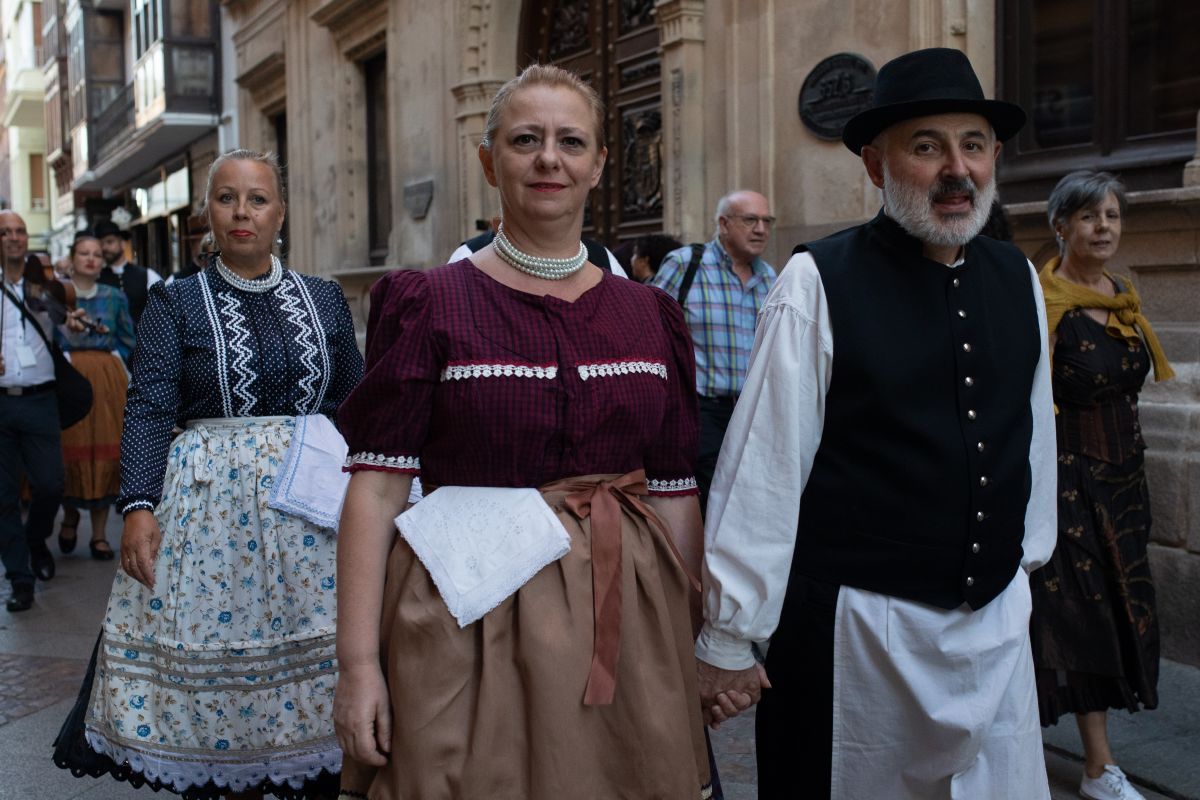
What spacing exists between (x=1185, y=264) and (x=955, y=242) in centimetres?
341

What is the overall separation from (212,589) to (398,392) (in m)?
1.49

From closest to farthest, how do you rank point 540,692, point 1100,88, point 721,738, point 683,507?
point 540,692 → point 683,507 → point 721,738 → point 1100,88

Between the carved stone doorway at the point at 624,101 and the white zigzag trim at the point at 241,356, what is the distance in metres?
5.96

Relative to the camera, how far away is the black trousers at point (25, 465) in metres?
6.68

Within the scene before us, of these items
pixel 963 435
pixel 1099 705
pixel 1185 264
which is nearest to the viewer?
pixel 963 435

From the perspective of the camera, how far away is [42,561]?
737cm

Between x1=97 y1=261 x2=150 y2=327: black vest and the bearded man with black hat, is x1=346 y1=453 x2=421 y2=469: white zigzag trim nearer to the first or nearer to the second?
the bearded man with black hat

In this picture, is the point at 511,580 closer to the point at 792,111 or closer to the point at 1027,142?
the point at 1027,142

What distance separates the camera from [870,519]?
2412 millimetres

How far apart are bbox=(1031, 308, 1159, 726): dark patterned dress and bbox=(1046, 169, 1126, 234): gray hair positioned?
35cm

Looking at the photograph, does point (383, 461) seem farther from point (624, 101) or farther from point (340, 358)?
point (624, 101)

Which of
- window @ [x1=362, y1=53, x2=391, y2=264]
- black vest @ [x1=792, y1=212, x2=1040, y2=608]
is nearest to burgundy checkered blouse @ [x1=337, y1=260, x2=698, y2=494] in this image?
black vest @ [x1=792, y1=212, x2=1040, y2=608]

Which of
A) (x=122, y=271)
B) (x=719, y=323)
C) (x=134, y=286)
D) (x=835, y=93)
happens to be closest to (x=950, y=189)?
(x=719, y=323)

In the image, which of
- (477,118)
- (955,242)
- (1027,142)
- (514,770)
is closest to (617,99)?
(477,118)
